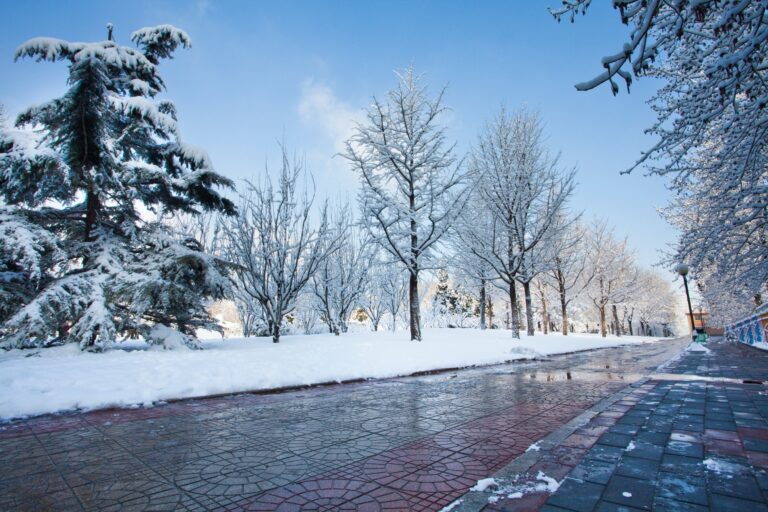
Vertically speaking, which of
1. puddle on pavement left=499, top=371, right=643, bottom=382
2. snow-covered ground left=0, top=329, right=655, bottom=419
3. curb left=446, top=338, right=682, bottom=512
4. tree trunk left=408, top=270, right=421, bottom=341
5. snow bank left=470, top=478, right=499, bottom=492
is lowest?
puddle on pavement left=499, top=371, right=643, bottom=382

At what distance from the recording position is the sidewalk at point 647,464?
2270 millimetres

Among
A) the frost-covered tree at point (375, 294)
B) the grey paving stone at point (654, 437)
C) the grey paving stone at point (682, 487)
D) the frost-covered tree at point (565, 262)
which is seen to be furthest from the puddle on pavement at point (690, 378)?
the frost-covered tree at point (375, 294)

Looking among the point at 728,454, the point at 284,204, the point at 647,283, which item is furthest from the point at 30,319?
the point at 647,283

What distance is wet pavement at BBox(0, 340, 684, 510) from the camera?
8.27 feet

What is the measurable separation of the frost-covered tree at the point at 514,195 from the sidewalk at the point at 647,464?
49.1 ft

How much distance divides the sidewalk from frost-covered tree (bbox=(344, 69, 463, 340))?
33.6 ft

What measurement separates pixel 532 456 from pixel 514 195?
18019mm

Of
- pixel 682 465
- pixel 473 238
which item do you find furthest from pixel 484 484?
pixel 473 238

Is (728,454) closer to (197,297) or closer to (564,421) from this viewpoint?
(564,421)

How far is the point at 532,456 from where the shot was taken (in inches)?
123

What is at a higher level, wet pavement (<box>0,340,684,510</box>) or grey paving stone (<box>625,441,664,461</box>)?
grey paving stone (<box>625,441,664,461</box>)

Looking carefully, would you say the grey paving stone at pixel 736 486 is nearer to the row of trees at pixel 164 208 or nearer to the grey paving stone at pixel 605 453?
the grey paving stone at pixel 605 453

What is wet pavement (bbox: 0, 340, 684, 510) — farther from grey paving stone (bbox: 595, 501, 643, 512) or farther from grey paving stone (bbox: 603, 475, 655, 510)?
grey paving stone (bbox: 595, 501, 643, 512)

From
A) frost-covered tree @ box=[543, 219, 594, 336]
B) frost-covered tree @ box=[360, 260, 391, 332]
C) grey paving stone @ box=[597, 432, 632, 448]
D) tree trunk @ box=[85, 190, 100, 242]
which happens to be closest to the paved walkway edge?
grey paving stone @ box=[597, 432, 632, 448]
